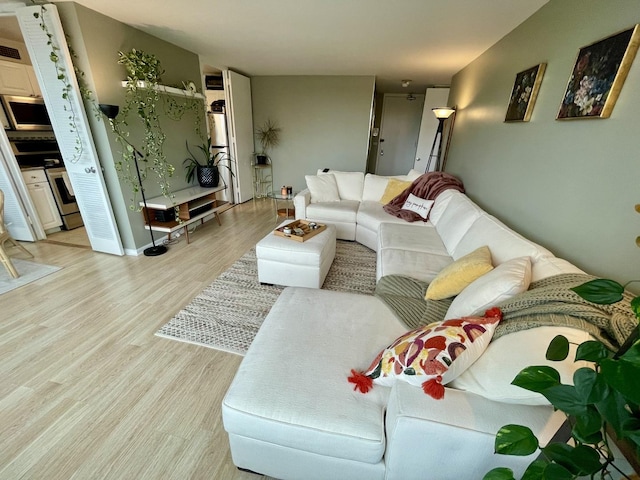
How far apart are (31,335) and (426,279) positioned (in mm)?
2725

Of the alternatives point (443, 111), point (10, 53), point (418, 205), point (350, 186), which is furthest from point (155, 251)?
point (443, 111)

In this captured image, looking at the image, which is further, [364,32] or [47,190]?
[47,190]

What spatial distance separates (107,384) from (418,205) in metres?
3.10

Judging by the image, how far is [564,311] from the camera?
0.85 meters

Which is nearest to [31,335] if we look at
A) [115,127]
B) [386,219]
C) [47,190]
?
[115,127]

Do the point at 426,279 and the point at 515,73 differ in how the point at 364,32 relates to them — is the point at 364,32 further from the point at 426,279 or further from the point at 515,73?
the point at 426,279

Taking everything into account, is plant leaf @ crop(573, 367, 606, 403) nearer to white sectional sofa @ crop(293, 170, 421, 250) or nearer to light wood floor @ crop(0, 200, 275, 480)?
light wood floor @ crop(0, 200, 275, 480)

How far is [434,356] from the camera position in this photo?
89 cm

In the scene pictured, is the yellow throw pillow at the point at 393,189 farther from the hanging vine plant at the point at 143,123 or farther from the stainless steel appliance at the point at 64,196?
the stainless steel appliance at the point at 64,196

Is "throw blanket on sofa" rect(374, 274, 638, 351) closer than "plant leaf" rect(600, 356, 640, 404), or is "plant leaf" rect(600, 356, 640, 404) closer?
"plant leaf" rect(600, 356, 640, 404)

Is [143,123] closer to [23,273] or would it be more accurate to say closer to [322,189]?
[23,273]

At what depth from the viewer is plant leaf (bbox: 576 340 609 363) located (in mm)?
449

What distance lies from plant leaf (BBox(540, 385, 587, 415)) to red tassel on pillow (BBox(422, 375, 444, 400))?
17.0 inches

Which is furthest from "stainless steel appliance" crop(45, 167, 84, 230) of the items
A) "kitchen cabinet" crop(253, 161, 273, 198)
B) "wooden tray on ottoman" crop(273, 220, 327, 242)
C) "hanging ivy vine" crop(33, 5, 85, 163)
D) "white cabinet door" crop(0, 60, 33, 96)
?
"wooden tray on ottoman" crop(273, 220, 327, 242)
